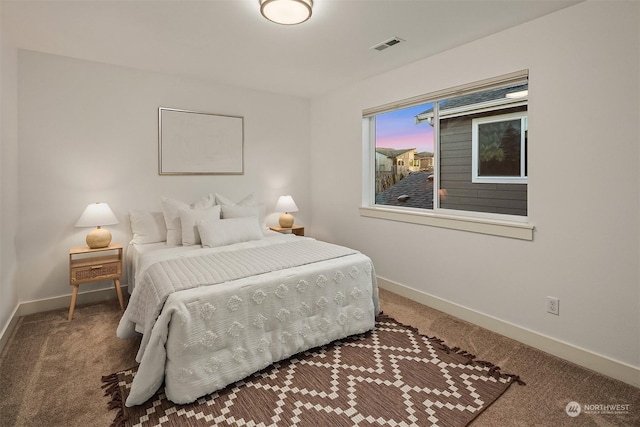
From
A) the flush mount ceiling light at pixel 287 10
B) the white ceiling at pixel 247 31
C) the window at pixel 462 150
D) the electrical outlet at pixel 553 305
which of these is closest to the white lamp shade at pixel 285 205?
the window at pixel 462 150

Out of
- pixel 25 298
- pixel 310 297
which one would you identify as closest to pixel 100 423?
pixel 310 297

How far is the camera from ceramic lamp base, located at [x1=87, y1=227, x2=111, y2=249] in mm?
3158

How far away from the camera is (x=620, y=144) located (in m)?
2.09

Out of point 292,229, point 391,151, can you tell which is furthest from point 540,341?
point 292,229

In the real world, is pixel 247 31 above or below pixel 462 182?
above

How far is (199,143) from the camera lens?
13.1ft

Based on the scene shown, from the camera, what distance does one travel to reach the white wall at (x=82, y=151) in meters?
3.13

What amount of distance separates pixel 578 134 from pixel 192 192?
3707 millimetres

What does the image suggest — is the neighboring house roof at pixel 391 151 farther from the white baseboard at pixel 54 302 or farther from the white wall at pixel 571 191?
the white baseboard at pixel 54 302

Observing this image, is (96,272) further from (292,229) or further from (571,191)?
(571,191)

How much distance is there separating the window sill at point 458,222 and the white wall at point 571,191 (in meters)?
0.06

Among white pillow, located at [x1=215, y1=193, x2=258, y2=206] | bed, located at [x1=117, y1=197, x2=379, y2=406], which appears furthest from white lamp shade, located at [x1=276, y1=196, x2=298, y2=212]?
bed, located at [x1=117, y1=197, x2=379, y2=406]

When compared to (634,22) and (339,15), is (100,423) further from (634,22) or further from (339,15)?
(634,22)

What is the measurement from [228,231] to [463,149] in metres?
2.50
